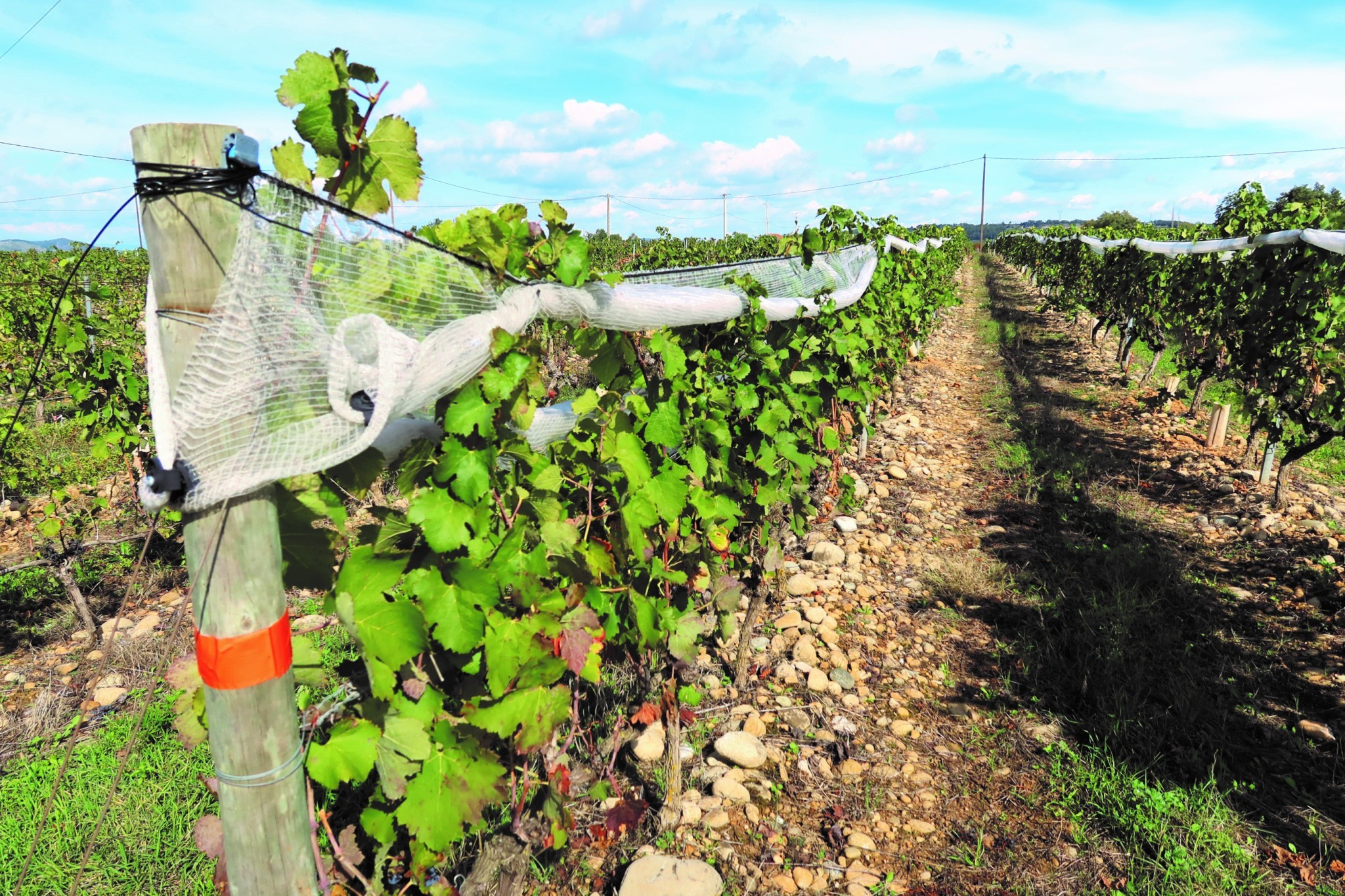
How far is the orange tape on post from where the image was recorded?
3.95 ft

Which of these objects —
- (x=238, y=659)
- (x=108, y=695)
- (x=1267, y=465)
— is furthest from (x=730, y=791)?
(x=1267, y=465)

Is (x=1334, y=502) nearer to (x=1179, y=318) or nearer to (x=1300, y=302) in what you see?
(x=1300, y=302)

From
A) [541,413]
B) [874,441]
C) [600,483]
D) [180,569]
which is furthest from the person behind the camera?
[874,441]

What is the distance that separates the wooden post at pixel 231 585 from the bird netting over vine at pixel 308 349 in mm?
38

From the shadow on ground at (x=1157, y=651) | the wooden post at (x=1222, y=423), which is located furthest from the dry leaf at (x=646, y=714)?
the wooden post at (x=1222, y=423)

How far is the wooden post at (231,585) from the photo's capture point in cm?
112

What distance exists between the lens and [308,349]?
4.09 feet

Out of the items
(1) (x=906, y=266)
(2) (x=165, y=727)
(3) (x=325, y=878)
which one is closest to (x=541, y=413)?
(3) (x=325, y=878)

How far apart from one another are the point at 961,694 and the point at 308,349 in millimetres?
3098

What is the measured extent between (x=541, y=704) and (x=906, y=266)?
711cm

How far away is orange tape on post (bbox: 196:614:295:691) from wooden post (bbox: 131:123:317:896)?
0.04 ft

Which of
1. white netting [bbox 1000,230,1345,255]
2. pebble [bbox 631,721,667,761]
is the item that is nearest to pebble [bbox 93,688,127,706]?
pebble [bbox 631,721,667,761]

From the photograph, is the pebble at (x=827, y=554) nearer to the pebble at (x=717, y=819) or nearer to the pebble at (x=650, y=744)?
the pebble at (x=650, y=744)

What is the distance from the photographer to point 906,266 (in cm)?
793
